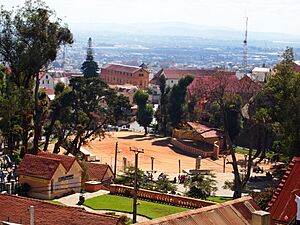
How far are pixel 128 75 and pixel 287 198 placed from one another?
13241 cm

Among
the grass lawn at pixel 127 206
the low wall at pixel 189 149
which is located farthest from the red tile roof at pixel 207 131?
the grass lawn at pixel 127 206

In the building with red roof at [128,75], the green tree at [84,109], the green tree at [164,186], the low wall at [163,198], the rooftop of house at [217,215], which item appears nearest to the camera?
the rooftop of house at [217,215]

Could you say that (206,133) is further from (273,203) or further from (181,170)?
(273,203)

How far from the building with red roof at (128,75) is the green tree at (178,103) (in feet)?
212

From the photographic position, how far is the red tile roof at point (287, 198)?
17672 millimetres

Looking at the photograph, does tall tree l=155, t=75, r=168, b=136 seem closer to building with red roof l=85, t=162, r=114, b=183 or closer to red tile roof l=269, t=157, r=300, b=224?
building with red roof l=85, t=162, r=114, b=183

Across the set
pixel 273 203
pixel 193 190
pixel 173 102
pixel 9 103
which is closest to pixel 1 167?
pixel 9 103

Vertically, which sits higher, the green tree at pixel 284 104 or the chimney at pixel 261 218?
the chimney at pixel 261 218

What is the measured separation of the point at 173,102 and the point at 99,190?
4090 cm

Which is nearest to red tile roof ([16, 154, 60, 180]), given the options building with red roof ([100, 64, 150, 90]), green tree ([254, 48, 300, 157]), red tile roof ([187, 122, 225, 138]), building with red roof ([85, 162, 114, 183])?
building with red roof ([85, 162, 114, 183])

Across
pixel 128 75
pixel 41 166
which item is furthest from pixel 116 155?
pixel 128 75

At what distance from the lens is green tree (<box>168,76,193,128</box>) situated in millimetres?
76125

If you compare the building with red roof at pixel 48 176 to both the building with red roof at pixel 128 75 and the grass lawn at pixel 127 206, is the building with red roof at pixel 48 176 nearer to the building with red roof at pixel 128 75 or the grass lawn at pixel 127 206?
the grass lawn at pixel 127 206

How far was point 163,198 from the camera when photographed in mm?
33531
